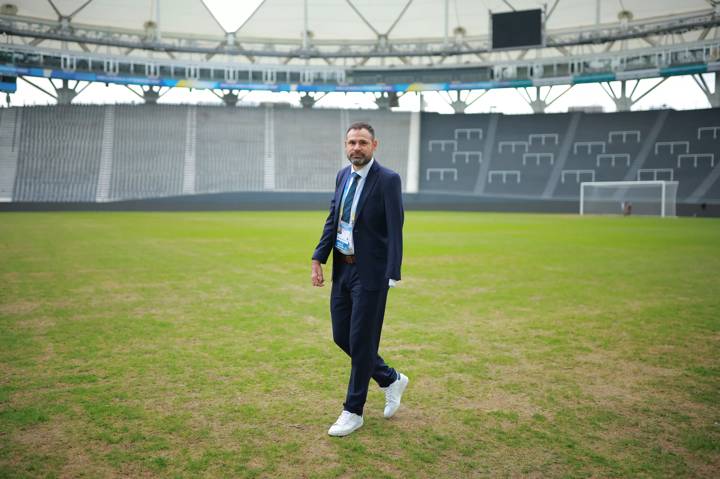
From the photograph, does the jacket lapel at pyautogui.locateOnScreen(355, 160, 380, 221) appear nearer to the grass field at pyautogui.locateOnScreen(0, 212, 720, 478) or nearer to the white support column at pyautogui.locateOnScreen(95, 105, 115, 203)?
the grass field at pyautogui.locateOnScreen(0, 212, 720, 478)

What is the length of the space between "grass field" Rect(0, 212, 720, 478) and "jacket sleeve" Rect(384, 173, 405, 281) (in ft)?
3.87

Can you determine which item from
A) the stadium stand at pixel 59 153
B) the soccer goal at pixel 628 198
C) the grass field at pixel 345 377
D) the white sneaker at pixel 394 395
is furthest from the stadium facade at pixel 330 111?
the white sneaker at pixel 394 395

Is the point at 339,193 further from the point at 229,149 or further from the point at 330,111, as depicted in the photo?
the point at 330,111

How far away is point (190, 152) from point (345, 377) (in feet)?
167

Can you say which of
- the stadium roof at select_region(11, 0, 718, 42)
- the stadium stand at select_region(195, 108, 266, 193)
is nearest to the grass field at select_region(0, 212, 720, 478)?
the stadium stand at select_region(195, 108, 266, 193)

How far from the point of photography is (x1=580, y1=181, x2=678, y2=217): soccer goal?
42375 millimetres

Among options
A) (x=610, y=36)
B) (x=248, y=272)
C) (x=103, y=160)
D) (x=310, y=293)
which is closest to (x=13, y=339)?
(x=310, y=293)

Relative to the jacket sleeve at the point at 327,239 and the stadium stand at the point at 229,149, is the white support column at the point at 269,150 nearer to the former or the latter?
the stadium stand at the point at 229,149


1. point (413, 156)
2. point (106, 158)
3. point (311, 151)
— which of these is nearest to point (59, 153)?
point (106, 158)

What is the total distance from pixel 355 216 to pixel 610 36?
5219 centimetres

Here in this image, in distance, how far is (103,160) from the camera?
50.3 metres

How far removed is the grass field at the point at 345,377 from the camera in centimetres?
357

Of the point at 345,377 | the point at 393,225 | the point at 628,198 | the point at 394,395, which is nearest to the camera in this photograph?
the point at 393,225

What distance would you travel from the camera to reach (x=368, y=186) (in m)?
4.26
